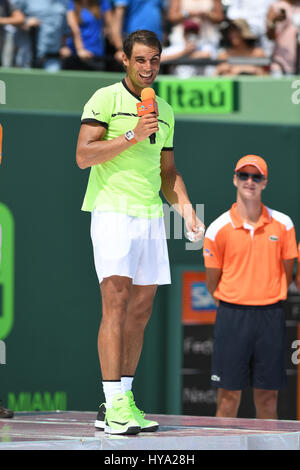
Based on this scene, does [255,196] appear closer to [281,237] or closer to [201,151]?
[281,237]

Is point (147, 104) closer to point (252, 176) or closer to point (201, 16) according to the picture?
point (252, 176)

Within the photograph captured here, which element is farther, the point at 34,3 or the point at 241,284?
the point at 34,3

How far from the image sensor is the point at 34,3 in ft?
27.7

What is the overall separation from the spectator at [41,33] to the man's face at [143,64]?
147 inches

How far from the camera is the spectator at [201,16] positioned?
9047 millimetres

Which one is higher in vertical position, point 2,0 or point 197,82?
point 2,0

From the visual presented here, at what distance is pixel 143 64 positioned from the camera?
15.0ft

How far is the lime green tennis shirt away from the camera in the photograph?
460 centimetres

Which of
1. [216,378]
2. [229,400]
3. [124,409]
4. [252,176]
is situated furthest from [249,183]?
[124,409]

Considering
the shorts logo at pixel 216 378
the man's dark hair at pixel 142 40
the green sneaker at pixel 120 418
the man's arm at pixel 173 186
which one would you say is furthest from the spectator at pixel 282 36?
the green sneaker at pixel 120 418

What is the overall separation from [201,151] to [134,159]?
12.3 feet

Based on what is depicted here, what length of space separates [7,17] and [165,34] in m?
1.49

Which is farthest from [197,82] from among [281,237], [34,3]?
[281,237]

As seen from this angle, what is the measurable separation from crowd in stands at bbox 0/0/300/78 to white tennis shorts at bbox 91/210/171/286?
3786 mm
